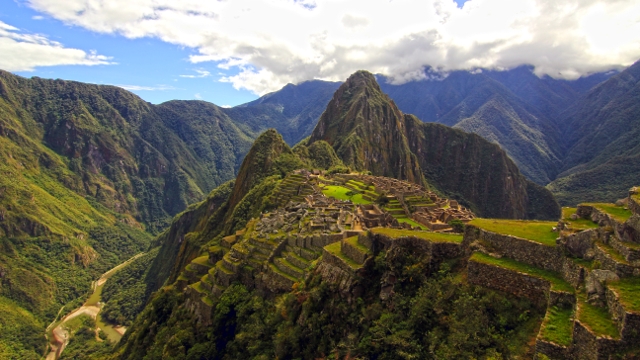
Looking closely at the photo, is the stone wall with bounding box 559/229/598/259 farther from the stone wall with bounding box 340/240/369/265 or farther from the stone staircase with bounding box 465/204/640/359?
the stone wall with bounding box 340/240/369/265

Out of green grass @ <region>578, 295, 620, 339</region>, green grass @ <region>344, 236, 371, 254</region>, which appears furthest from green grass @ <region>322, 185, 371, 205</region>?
green grass @ <region>578, 295, 620, 339</region>

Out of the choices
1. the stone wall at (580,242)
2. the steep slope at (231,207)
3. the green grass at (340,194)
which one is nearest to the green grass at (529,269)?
the stone wall at (580,242)

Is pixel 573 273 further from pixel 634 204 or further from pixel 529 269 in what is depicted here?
pixel 634 204

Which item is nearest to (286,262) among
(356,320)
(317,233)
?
(317,233)

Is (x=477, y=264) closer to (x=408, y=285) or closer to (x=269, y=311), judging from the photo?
(x=408, y=285)

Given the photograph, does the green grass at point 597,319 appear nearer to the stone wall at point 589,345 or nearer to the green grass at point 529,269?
the stone wall at point 589,345

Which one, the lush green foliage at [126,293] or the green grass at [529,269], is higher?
the green grass at [529,269]
